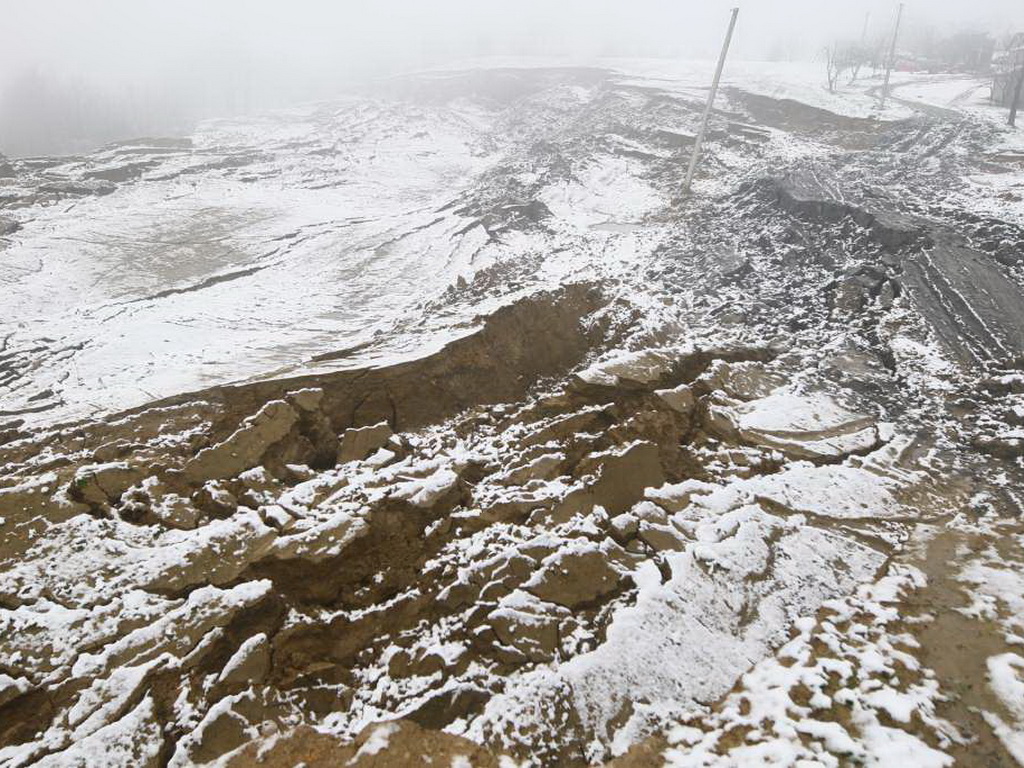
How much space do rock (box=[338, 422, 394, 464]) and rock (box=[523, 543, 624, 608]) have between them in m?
2.81

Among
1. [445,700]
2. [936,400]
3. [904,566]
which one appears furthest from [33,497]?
[936,400]

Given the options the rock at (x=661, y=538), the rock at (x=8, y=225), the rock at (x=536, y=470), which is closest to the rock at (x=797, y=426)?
the rock at (x=661, y=538)

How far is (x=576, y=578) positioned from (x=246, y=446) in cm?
432

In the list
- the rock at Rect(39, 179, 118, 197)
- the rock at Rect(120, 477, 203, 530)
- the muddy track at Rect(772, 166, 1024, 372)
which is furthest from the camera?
the rock at Rect(39, 179, 118, 197)

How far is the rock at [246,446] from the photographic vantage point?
6094 millimetres

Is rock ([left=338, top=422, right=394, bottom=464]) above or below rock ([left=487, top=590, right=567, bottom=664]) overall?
above

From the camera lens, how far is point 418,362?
26.3 feet

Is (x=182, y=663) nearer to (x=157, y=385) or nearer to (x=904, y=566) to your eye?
(x=157, y=385)

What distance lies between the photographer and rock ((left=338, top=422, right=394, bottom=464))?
6.78m

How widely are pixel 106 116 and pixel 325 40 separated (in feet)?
105

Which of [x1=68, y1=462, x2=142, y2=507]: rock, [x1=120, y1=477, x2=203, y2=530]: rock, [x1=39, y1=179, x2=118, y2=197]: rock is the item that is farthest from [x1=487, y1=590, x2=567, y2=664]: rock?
[x1=39, y1=179, x2=118, y2=197]: rock

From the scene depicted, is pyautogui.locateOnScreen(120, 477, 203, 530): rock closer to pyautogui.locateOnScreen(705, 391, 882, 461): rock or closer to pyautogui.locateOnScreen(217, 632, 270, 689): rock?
pyautogui.locateOnScreen(217, 632, 270, 689): rock

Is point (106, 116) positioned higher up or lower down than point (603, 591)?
Result: higher up

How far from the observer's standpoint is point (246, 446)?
21.1 ft
